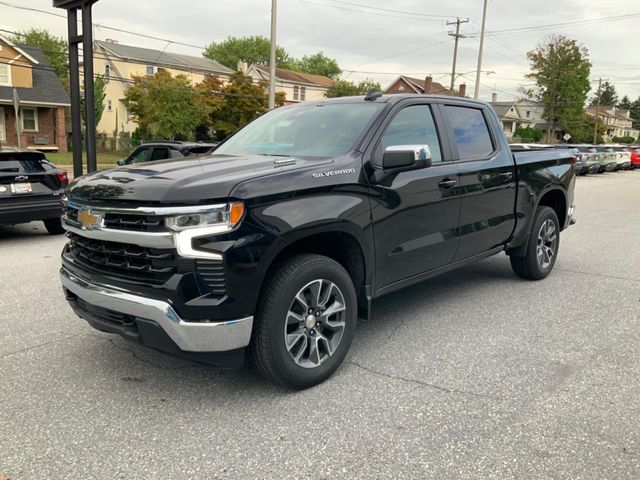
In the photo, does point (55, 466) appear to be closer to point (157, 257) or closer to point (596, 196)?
point (157, 257)

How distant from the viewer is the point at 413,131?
444cm

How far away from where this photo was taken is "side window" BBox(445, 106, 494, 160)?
4.89m

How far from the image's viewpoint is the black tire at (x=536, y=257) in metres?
5.89

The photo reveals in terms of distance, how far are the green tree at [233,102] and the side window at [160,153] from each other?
28243 mm

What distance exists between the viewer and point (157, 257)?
10.00ft

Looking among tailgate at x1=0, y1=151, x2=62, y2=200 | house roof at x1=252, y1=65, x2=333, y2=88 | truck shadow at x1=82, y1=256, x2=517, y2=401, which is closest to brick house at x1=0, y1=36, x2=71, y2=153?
tailgate at x1=0, y1=151, x2=62, y2=200

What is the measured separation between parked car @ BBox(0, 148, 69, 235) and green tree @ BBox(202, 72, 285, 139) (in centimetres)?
3068

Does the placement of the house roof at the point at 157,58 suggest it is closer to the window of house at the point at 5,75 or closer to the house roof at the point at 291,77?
the house roof at the point at 291,77

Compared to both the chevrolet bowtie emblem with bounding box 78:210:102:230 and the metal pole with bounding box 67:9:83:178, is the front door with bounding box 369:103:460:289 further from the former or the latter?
the metal pole with bounding box 67:9:83:178

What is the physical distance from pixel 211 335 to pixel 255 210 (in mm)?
726

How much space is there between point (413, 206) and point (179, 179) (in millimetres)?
1800

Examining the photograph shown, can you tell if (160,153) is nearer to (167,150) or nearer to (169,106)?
(167,150)

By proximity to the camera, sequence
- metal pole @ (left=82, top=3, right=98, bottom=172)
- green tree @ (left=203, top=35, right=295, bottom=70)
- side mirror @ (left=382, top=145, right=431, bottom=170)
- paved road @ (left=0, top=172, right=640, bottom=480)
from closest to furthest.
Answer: paved road @ (left=0, top=172, right=640, bottom=480) < side mirror @ (left=382, top=145, right=431, bottom=170) < metal pole @ (left=82, top=3, right=98, bottom=172) < green tree @ (left=203, top=35, right=295, bottom=70)

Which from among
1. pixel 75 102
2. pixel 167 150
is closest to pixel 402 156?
pixel 167 150
